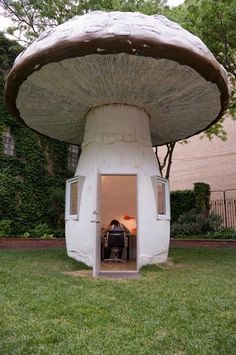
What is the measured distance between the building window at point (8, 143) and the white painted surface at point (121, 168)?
7226mm

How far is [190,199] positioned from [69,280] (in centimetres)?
1159

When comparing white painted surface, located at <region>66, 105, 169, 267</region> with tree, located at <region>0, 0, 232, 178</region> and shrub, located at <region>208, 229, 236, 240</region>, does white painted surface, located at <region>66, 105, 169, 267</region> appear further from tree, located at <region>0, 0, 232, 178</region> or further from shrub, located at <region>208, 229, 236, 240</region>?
shrub, located at <region>208, 229, 236, 240</region>

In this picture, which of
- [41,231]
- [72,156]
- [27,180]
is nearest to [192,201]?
[72,156]

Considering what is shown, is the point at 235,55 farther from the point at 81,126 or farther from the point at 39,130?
the point at 39,130

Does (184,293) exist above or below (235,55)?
below

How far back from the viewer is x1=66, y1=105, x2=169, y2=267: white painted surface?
819 centimetres

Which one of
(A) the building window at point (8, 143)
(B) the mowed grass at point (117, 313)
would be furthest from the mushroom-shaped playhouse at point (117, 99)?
(A) the building window at point (8, 143)

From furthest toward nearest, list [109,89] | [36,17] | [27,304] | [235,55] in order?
[36,17], [235,55], [109,89], [27,304]

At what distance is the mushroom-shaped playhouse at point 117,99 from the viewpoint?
6.45m

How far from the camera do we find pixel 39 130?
10.5 m

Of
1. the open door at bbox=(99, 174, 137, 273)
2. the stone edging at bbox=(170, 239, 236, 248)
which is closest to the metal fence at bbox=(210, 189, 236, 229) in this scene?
the stone edging at bbox=(170, 239, 236, 248)

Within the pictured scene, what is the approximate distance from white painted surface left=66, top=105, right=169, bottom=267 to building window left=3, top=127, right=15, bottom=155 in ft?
23.7

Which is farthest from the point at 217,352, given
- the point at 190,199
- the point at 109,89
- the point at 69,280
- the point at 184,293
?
the point at 190,199

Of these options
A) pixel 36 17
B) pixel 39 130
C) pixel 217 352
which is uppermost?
pixel 36 17
